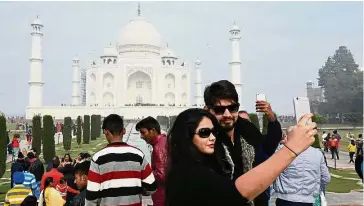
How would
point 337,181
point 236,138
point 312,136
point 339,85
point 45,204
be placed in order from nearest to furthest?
point 312,136, point 236,138, point 45,204, point 337,181, point 339,85

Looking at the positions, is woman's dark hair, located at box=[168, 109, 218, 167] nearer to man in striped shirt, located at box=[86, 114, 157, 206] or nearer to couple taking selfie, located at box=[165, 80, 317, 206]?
couple taking selfie, located at box=[165, 80, 317, 206]

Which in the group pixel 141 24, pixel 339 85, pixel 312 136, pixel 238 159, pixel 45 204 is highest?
pixel 141 24

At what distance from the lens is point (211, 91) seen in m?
2.24

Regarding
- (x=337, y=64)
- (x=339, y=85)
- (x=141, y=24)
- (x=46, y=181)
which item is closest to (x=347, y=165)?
(x=46, y=181)

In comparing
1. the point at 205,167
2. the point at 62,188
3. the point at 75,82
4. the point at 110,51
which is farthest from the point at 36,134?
the point at 110,51

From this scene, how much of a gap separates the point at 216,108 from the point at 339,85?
29.1 m

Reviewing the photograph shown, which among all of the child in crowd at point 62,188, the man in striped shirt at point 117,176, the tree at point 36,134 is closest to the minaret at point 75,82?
the tree at point 36,134

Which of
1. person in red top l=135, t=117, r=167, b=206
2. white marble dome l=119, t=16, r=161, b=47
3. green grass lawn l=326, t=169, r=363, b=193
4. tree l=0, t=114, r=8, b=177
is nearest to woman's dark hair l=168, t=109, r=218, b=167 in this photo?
person in red top l=135, t=117, r=167, b=206

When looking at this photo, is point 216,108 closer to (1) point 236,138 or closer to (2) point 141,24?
(1) point 236,138

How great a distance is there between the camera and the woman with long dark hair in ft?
4.36

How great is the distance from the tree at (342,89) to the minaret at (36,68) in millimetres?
25343

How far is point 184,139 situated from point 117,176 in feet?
4.40

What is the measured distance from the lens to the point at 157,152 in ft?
11.0

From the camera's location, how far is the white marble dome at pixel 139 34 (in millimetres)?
46000
